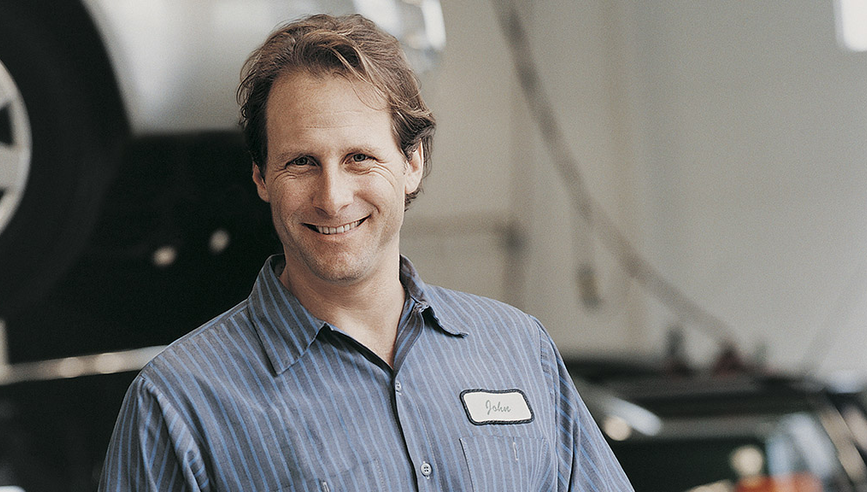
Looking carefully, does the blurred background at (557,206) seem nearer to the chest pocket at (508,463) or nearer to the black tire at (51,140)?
the black tire at (51,140)

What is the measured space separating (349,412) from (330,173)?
26cm

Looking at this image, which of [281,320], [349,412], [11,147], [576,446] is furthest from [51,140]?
[576,446]

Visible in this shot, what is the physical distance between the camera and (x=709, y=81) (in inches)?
166

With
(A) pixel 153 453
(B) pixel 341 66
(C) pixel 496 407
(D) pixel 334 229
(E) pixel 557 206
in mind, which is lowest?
(E) pixel 557 206

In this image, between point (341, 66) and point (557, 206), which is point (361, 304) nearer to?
point (341, 66)

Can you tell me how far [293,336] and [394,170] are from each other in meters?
0.21

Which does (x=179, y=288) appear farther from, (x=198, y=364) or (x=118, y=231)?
(x=198, y=364)

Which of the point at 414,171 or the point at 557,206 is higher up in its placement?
the point at 414,171

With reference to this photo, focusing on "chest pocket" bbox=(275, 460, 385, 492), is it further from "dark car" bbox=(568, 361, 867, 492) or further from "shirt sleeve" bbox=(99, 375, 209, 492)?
"dark car" bbox=(568, 361, 867, 492)

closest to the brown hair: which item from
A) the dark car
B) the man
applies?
the man

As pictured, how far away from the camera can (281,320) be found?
2.94 ft

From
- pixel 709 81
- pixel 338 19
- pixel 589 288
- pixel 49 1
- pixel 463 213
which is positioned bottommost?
pixel 589 288

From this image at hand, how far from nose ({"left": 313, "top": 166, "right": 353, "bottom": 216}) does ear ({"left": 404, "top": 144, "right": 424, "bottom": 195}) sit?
0.36 feet

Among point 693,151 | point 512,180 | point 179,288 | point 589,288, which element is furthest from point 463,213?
point 179,288
